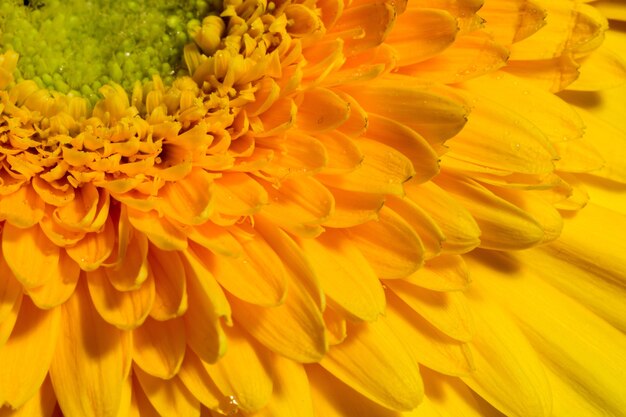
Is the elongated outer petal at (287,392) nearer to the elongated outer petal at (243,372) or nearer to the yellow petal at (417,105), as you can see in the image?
the elongated outer petal at (243,372)

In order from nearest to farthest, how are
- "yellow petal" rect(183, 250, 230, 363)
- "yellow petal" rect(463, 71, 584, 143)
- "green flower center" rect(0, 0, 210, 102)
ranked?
"yellow petal" rect(183, 250, 230, 363) < "yellow petal" rect(463, 71, 584, 143) < "green flower center" rect(0, 0, 210, 102)

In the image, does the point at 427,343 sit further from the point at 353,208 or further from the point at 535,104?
the point at 535,104

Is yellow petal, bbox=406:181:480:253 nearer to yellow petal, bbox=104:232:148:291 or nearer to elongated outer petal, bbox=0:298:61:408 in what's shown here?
yellow petal, bbox=104:232:148:291

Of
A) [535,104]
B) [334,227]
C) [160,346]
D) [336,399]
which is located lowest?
[336,399]

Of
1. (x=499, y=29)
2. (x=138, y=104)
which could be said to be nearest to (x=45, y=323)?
(x=138, y=104)

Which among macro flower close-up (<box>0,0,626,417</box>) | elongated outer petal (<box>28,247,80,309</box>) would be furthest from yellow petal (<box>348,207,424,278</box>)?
elongated outer petal (<box>28,247,80,309</box>)

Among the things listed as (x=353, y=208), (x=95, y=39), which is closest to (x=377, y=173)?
(x=353, y=208)
